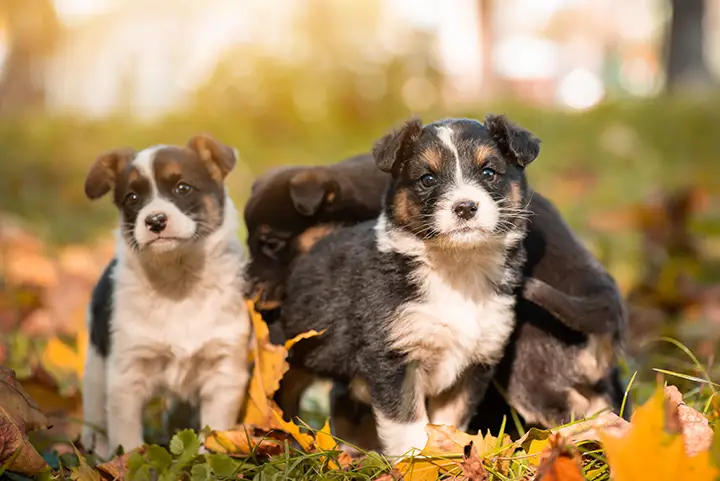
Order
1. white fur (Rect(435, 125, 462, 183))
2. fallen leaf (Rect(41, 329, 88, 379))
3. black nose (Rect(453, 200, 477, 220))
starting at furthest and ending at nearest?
fallen leaf (Rect(41, 329, 88, 379)) < white fur (Rect(435, 125, 462, 183)) < black nose (Rect(453, 200, 477, 220))

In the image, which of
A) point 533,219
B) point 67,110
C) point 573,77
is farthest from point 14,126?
point 573,77

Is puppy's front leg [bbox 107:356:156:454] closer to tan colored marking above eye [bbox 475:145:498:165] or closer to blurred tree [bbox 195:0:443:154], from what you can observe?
tan colored marking above eye [bbox 475:145:498:165]

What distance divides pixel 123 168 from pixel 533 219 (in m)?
1.87

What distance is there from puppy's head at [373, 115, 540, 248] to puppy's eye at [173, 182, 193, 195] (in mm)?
879

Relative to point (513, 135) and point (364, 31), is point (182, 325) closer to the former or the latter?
point (513, 135)

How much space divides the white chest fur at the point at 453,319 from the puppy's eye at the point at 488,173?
0.34m

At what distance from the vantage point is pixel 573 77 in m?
43.4

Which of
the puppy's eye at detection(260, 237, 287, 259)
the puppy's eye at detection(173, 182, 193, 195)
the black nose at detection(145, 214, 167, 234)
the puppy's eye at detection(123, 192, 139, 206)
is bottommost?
the puppy's eye at detection(260, 237, 287, 259)

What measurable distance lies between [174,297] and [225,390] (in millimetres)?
478

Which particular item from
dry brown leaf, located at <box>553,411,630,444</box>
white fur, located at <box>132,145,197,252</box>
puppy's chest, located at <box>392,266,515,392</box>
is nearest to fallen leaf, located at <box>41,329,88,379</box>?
white fur, located at <box>132,145,197,252</box>

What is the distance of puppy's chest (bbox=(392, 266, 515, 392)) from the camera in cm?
361

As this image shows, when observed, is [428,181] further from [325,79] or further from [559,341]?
[325,79]

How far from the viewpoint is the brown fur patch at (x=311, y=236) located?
4.48m

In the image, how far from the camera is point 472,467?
304 centimetres
